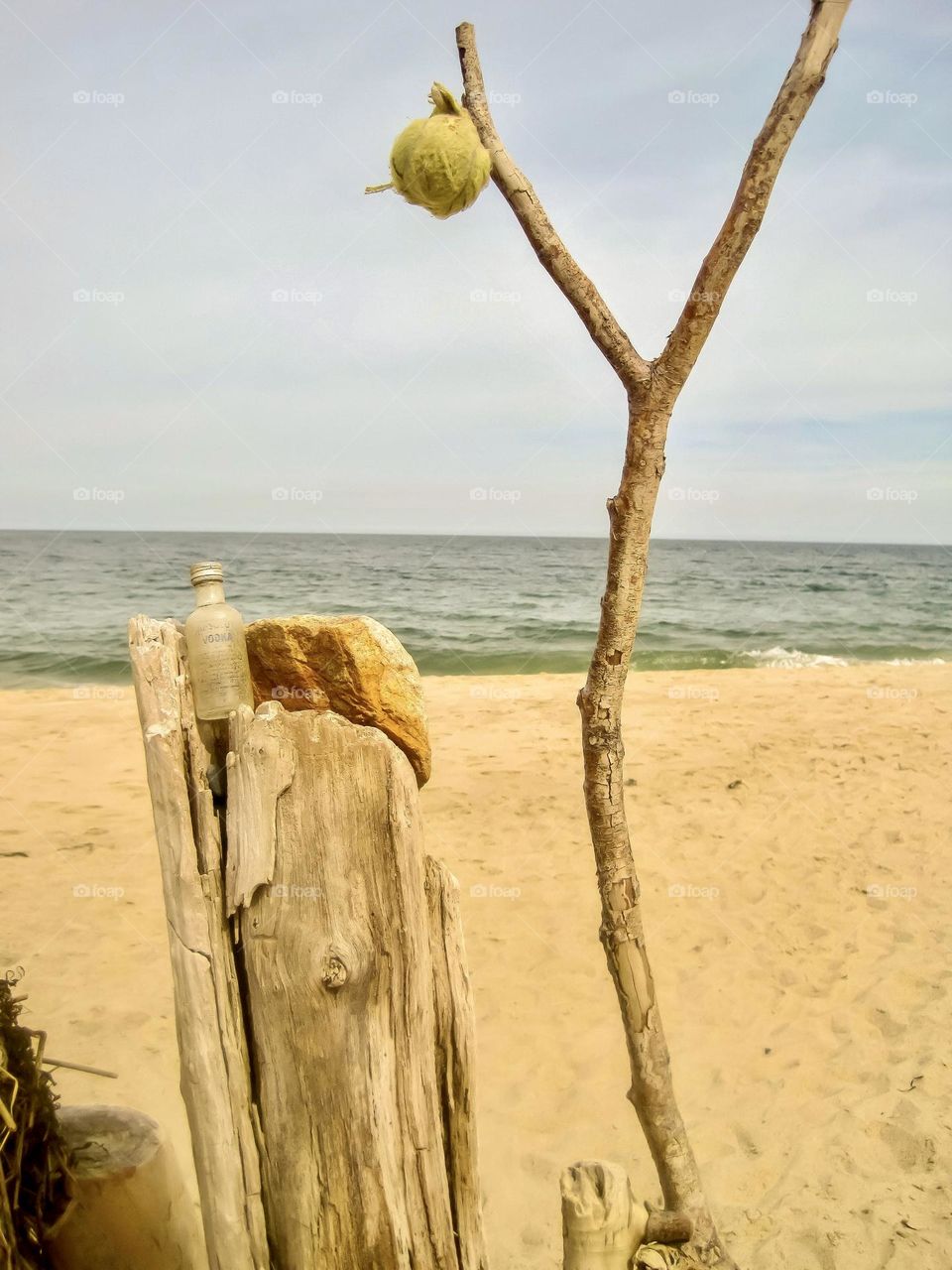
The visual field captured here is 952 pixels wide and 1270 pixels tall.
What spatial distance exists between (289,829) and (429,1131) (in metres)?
0.65

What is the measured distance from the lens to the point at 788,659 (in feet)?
48.6

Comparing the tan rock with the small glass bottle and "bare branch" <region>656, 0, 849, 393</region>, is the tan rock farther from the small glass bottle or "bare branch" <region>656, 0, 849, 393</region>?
"bare branch" <region>656, 0, 849, 393</region>

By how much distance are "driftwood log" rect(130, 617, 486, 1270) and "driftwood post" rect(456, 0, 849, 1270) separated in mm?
576

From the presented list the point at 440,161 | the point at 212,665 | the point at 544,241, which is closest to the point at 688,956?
the point at 212,665

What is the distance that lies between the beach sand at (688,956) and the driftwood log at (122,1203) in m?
1.26

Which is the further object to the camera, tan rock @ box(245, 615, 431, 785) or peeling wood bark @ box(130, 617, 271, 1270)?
tan rock @ box(245, 615, 431, 785)

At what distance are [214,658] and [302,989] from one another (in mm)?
676

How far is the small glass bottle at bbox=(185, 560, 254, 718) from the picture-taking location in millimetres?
1913

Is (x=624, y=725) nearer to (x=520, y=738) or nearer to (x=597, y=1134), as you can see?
(x=520, y=738)

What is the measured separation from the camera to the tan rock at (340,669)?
2.11 metres

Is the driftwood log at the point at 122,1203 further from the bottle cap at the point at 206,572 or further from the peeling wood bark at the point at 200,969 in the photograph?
the bottle cap at the point at 206,572

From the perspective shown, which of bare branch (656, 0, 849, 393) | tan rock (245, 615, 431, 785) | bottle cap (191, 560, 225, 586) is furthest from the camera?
tan rock (245, 615, 431, 785)

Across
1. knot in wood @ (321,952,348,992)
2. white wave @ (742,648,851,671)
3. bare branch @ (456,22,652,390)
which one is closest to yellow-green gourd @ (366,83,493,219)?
bare branch @ (456,22,652,390)

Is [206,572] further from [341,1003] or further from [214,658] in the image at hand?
[341,1003]
